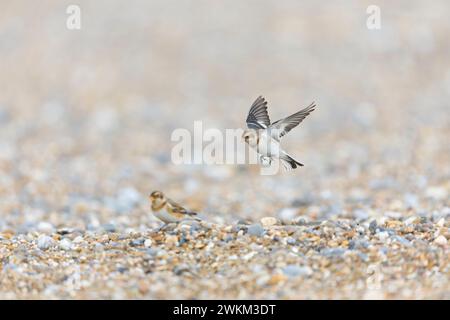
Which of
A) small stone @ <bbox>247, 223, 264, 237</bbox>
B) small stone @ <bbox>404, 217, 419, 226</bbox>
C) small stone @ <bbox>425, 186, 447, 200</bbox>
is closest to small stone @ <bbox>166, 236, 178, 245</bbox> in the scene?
small stone @ <bbox>247, 223, 264, 237</bbox>

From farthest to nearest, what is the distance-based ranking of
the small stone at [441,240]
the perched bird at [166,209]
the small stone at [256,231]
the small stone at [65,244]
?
1. the small stone at [65,244]
2. the perched bird at [166,209]
3. the small stone at [256,231]
4. the small stone at [441,240]

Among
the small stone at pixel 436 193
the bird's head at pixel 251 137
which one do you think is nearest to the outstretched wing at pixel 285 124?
the bird's head at pixel 251 137

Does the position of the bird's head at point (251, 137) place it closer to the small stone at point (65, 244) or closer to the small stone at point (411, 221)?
the small stone at point (411, 221)

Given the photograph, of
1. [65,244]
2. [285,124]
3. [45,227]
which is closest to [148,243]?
[65,244]

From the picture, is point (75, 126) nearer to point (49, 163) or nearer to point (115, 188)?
point (49, 163)

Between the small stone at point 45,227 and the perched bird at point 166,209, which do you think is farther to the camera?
the small stone at point 45,227

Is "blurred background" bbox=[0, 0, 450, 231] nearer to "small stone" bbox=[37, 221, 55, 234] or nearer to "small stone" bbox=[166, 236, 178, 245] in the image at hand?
"small stone" bbox=[37, 221, 55, 234]
